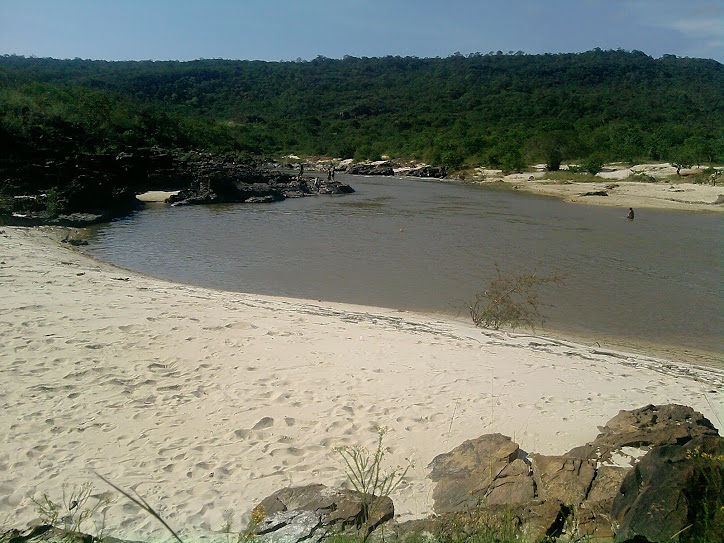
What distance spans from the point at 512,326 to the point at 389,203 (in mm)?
21245

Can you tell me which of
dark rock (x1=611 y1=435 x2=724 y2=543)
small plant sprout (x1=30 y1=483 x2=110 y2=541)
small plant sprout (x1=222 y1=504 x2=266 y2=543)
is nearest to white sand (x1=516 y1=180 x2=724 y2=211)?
dark rock (x1=611 y1=435 x2=724 y2=543)

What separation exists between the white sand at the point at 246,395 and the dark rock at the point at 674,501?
1.34m

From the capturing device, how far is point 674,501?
2732 mm

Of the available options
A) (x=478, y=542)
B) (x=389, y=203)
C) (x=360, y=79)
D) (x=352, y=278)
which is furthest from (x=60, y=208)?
(x=360, y=79)

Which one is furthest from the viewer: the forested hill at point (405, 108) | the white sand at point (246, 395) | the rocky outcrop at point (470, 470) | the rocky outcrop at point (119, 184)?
the forested hill at point (405, 108)

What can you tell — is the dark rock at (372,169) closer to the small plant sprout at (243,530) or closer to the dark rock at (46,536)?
the small plant sprout at (243,530)

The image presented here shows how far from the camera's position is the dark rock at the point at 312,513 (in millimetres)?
3219

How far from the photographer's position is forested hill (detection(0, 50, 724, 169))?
124 feet

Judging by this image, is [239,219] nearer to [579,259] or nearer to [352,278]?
[352,278]

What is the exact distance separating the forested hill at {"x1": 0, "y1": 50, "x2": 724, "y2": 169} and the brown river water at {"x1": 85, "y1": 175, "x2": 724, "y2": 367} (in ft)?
34.0

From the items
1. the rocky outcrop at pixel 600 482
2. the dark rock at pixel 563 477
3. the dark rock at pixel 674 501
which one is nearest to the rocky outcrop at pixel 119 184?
the rocky outcrop at pixel 600 482

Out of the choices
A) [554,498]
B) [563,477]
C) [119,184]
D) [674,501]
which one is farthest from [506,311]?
[119,184]

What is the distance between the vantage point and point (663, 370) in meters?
6.98

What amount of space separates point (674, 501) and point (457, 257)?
1336 centimetres
